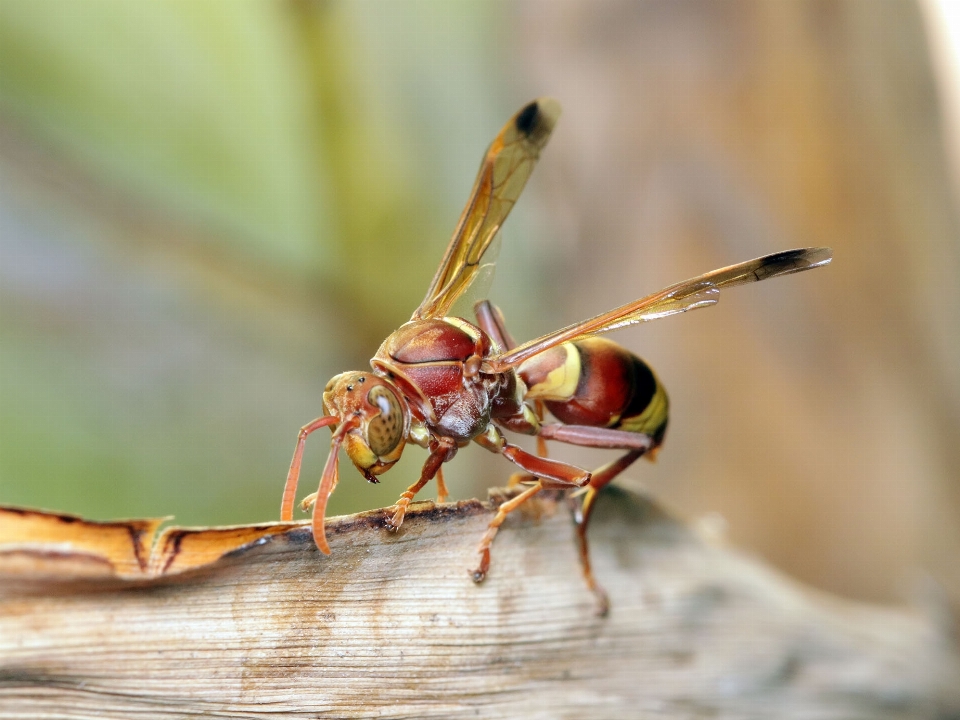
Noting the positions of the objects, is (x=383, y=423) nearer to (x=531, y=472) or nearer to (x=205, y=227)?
(x=531, y=472)

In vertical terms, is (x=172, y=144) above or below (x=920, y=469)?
above

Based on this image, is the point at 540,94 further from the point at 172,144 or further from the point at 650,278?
the point at 172,144

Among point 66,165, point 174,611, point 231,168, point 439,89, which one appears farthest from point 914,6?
point 174,611

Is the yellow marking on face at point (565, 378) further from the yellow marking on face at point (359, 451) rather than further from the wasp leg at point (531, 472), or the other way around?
the yellow marking on face at point (359, 451)

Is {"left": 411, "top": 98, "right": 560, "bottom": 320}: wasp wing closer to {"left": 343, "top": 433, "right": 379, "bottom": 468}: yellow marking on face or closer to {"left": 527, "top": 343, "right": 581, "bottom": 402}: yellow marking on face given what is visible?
{"left": 527, "top": 343, "right": 581, "bottom": 402}: yellow marking on face

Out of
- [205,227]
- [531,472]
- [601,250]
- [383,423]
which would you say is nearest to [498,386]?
[531,472]

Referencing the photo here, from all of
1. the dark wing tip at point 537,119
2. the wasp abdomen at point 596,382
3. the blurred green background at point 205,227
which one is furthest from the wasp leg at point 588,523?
the blurred green background at point 205,227
